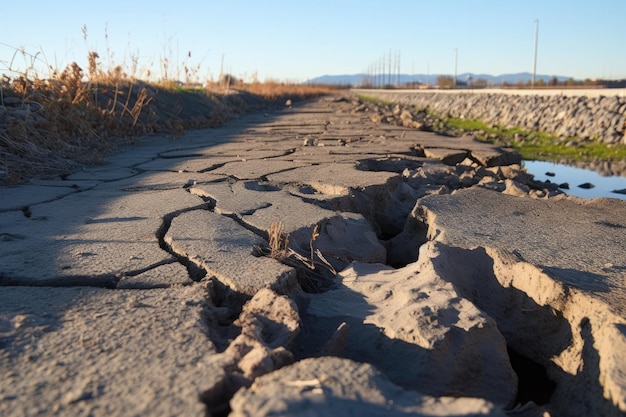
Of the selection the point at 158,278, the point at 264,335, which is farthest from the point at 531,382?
the point at 158,278

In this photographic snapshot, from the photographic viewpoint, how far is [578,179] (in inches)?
239

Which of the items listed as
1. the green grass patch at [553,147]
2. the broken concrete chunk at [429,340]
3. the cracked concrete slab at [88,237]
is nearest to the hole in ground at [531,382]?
the broken concrete chunk at [429,340]

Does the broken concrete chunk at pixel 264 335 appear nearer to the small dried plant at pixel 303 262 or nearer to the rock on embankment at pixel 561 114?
the small dried plant at pixel 303 262

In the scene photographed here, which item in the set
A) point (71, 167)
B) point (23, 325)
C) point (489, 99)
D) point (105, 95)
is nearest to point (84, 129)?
point (71, 167)

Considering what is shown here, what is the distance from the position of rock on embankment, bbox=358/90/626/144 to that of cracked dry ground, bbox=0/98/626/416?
636cm

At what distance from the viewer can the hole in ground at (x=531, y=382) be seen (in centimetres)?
158

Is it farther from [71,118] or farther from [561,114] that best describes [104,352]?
[561,114]

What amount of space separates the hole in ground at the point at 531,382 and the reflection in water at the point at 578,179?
359cm

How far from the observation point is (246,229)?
2.36 metres

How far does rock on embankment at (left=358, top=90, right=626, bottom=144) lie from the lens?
856 cm

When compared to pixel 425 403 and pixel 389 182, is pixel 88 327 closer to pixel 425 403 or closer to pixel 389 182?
pixel 425 403

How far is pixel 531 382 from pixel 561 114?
9.56 meters

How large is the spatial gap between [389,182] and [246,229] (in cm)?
131

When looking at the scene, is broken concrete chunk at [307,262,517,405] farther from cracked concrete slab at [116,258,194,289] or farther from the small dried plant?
cracked concrete slab at [116,258,194,289]
